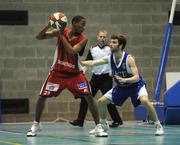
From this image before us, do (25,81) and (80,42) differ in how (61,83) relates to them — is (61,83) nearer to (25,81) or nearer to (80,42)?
(80,42)

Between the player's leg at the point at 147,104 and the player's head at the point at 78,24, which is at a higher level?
the player's head at the point at 78,24

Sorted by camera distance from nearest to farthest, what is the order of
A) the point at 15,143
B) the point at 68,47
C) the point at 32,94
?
the point at 15,143 → the point at 68,47 → the point at 32,94

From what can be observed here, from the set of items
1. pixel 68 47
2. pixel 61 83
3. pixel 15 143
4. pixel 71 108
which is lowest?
pixel 71 108

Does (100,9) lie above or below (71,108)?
above

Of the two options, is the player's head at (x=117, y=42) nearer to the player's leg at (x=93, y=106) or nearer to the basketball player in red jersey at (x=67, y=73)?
the basketball player in red jersey at (x=67, y=73)

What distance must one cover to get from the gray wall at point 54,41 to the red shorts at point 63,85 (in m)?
6.94

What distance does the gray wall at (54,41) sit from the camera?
16500 millimetres

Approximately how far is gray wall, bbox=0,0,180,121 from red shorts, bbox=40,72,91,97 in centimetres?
694

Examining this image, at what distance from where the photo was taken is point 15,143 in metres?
8.30

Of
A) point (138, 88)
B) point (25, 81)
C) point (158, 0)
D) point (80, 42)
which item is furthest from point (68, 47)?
point (158, 0)

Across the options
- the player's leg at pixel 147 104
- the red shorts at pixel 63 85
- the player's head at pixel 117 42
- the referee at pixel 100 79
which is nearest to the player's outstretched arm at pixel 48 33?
the red shorts at pixel 63 85

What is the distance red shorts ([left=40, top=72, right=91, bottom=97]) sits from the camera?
31.6 feet

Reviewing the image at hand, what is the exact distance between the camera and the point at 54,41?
55.5 feet

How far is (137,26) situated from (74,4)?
1.97 metres
